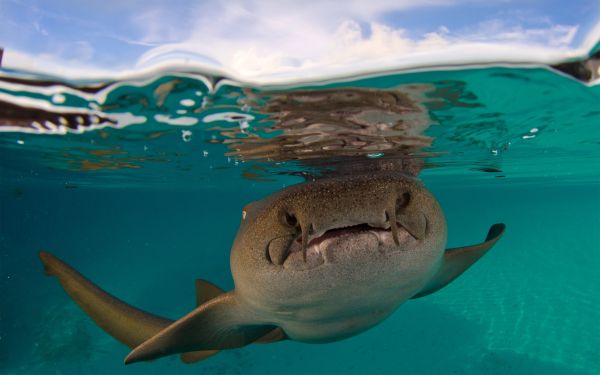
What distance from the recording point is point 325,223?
2.73 m

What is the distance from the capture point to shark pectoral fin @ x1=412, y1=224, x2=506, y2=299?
509cm

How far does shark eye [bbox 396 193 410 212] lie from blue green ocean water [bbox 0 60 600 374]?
3.56m

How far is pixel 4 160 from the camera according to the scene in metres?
15.1

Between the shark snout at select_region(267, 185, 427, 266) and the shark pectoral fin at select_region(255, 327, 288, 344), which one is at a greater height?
the shark snout at select_region(267, 185, 427, 266)

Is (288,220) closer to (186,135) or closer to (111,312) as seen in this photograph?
(111,312)

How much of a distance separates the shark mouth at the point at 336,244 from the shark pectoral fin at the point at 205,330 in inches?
59.8

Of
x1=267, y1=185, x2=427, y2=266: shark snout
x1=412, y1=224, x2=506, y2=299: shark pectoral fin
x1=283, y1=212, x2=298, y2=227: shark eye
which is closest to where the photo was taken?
x1=267, y1=185, x2=427, y2=266: shark snout

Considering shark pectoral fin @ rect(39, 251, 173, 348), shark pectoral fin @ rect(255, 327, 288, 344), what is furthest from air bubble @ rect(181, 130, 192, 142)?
shark pectoral fin @ rect(255, 327, 288, 344)

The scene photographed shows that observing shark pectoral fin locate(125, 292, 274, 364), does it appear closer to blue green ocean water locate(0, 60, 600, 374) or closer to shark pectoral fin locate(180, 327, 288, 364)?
shark pectoral fin locate(180, 327, 288, 364)

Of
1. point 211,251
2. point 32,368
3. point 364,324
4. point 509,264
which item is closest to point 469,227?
point 509,264

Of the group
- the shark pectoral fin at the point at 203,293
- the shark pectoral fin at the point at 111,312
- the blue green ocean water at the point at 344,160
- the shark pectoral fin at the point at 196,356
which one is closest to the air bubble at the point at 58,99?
the blue green ocean water at the point at 344,160

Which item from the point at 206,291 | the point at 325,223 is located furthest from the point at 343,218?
the point at 206,291

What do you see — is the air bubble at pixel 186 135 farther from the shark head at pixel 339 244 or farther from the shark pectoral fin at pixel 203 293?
the shark head at pixel 339 244

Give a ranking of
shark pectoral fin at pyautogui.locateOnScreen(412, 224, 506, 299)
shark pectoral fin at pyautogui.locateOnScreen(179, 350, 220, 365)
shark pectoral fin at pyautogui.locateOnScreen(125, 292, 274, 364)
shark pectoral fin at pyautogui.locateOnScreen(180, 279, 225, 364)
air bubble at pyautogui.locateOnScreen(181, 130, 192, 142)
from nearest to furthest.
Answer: shark pectoral fin at pyautogui.locateOnScreen(125, 292, 274, 364), shark pectoral fin at pyautogui.locateOnScreen(412, 224, 506, 299), shark pectoral fin at pyautogui.locateOnScreen(179, 350, 220, 365), shark pectoral fin at pyautogui.locateOnScreen(180, 279, 225, 364), air bubble at pyautogui.locateOnScreen(181, 130, 192, 142)
